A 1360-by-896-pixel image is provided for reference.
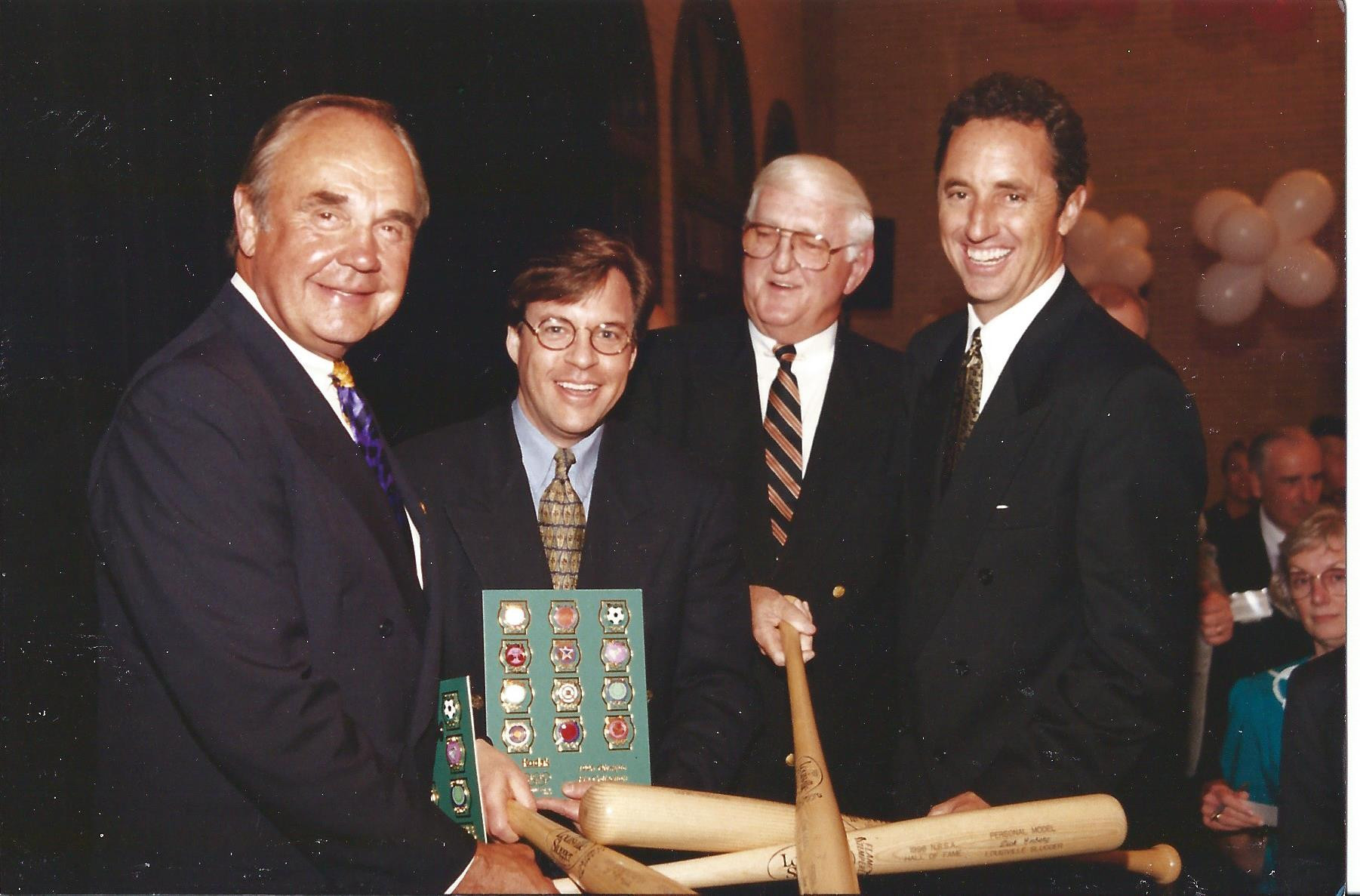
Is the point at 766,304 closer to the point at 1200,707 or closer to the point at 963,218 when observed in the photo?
the point at 963,218

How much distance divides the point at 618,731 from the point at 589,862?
411 millimetres

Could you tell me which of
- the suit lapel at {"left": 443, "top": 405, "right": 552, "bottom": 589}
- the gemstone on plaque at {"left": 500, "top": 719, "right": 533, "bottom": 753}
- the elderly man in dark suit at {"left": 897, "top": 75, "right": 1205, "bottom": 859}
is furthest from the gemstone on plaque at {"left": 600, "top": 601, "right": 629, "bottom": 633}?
the elderly man in dark suit at {"left": 897, "top": 75, "right": 1205, "bottom": 859}

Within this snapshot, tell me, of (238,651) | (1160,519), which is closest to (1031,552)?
(1160,519)

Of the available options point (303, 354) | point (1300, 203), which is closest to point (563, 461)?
point (303, 354)

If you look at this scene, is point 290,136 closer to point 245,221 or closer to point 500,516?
point 245,221

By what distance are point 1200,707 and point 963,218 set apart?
1.11 meters

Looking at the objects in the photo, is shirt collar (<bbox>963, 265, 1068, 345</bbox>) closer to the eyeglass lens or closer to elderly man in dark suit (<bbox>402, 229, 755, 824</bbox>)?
the eyeglass lens

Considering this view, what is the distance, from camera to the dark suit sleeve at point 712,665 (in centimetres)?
212

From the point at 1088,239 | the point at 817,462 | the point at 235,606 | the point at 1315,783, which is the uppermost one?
the point at 1088,239

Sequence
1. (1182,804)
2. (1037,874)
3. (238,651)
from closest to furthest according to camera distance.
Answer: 1. (238,651)
2. (1037,874)
3. (1182,804)

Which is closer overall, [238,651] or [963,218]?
[238,651]

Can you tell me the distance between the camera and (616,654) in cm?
214

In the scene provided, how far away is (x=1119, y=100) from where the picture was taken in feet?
7.86

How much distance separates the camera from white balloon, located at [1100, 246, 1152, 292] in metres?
2.41
